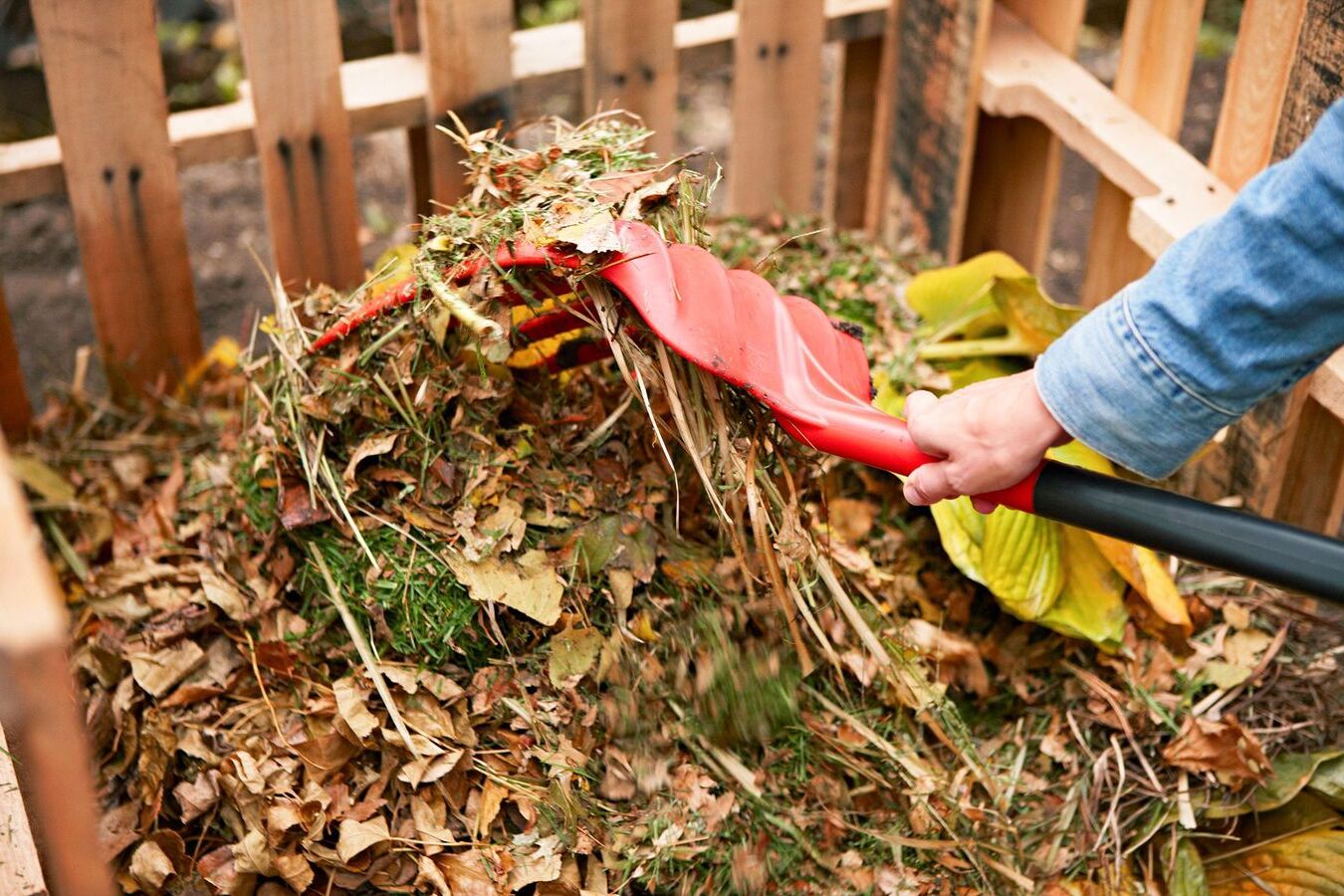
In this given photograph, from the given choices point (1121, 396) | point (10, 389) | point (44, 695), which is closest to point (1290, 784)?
point (1121, 396)

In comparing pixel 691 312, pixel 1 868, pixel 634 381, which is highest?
pixel 691 312

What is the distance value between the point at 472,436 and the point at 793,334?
1.60 ft

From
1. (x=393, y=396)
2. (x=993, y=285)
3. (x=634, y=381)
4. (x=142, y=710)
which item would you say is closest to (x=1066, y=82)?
(x=993, y=285)

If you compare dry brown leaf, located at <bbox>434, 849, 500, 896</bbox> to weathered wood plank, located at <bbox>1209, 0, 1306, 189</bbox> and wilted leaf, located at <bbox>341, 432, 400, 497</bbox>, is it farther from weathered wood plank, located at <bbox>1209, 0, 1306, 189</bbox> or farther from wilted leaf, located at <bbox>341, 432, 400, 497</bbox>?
weathered wood plank, located at <bbox>1209, 0, 1306, 189</bbox>

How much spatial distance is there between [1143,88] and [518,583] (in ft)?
5.05

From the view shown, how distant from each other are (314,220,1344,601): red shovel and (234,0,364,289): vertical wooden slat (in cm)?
69

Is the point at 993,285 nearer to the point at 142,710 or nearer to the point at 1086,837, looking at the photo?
the point at 1086,837

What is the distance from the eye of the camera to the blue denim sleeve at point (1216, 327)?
51.1 inches

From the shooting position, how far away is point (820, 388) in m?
1.71

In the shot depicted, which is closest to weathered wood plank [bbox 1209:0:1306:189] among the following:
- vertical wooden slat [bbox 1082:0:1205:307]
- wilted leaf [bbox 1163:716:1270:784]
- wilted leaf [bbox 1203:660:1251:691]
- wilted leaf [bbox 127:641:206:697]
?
vertical wooden slat [bbox 1082:0:1205:307]

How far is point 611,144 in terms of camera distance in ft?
6.53

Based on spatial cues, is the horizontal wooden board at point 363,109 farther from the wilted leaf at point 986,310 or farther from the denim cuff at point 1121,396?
the denim cuff at point 1121,396

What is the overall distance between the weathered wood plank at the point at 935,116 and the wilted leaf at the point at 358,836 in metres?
1.80

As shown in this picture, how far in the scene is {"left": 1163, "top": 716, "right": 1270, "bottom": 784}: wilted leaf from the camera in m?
1.96
